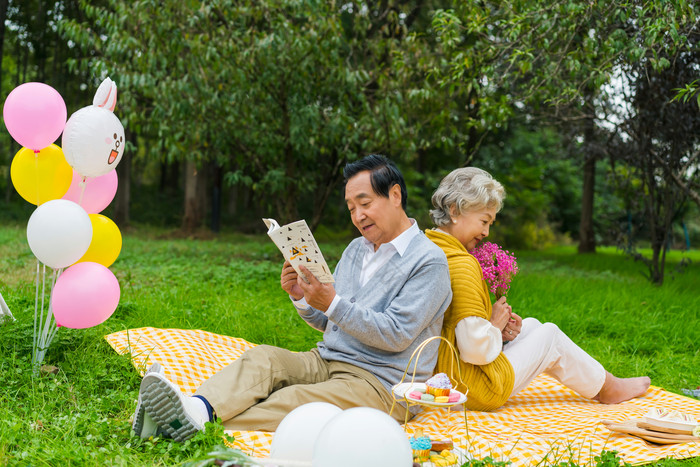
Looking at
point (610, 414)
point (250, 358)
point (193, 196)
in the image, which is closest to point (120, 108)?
point (193, 196)

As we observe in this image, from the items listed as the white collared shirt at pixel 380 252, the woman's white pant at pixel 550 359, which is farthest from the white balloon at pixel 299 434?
the woman's white pant at pixel 550 359

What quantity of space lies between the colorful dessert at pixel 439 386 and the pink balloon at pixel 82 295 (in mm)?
1881

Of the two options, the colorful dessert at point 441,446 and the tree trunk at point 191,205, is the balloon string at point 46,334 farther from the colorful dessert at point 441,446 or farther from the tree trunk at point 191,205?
the tree trunk at point 191,205

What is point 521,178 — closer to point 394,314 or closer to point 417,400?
point 394,314

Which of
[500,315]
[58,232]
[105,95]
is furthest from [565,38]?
[58,232]

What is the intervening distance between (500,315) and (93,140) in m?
2.23

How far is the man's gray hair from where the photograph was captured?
305 cm

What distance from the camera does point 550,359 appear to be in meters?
3.34

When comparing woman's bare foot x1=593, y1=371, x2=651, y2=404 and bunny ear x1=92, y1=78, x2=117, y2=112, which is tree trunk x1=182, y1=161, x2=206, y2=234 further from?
woman's bare foot x1=593, y1=371, x2=651, y2=404

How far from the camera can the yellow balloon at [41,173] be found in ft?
10.9

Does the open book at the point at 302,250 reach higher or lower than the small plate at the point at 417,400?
higher

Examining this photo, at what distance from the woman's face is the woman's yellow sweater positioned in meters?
0.05

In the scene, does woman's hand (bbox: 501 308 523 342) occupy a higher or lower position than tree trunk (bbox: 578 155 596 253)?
lower

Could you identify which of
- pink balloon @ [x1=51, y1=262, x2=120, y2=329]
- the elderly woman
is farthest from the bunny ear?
the elderly woman
